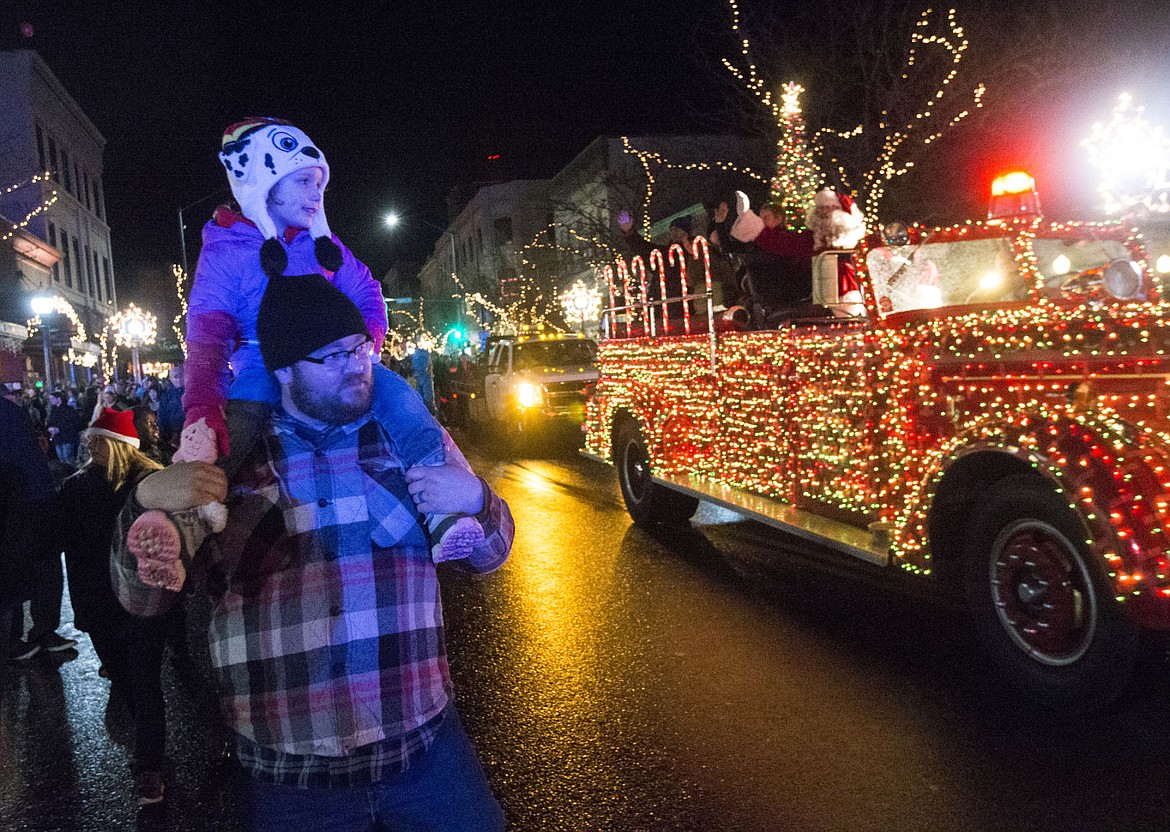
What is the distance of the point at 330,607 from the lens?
1.96 m

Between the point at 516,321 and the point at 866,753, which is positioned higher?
the point at 516,321

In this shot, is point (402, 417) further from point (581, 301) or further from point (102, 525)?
point (581, 301)

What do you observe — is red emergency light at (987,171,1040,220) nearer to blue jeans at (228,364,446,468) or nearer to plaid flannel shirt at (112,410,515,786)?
blue jeans at (228,364,446,468)

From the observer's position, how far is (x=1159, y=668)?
409 cm

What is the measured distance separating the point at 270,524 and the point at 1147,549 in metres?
3.37

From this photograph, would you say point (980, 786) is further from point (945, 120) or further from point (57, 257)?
point (57, 257)

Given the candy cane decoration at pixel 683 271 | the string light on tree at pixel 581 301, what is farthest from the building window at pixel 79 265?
the candy cane decoration at pixel 683 271

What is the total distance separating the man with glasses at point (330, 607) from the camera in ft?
6.39

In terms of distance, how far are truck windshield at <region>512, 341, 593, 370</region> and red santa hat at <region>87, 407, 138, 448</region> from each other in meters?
13.1

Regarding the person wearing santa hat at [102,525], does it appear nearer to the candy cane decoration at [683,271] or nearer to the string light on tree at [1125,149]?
the candy cane decoration at [683,271]

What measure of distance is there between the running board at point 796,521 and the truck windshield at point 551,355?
9817 millimetres

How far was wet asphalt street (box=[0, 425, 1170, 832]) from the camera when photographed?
373cm

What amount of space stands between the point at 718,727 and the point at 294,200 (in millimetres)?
3140

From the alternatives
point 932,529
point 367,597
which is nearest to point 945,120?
point 932,529
